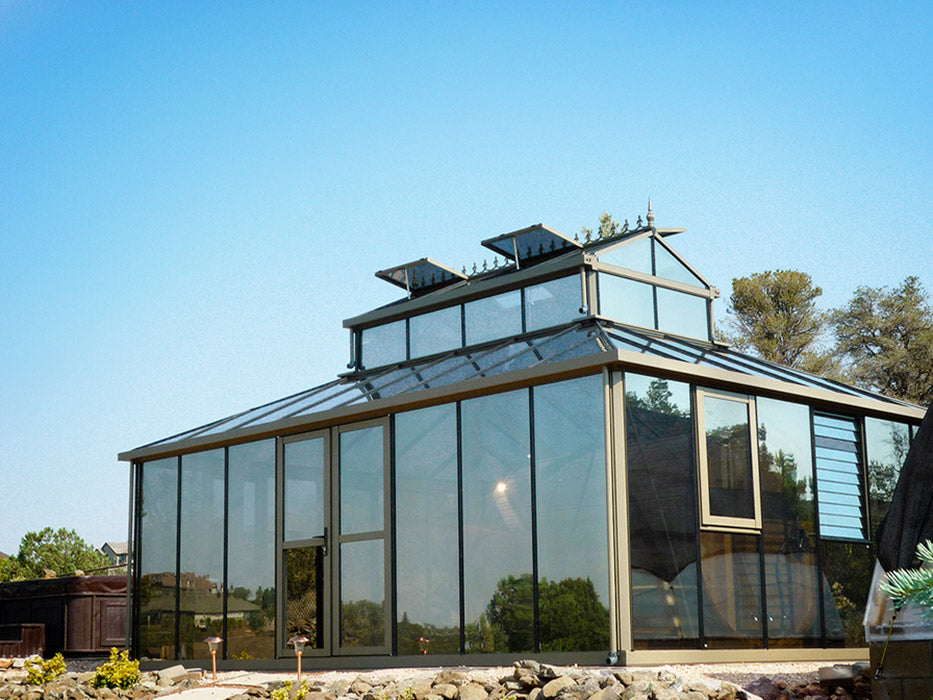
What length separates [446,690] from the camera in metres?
8.62

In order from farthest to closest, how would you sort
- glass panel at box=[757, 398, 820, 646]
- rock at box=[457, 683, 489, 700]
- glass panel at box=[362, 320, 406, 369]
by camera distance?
1. glass panel at box=[362, 320, 406, 369]
2. glass panel at box=[757, 398, 820, 646]
3. rock at box=[457, 683, 489, 700]

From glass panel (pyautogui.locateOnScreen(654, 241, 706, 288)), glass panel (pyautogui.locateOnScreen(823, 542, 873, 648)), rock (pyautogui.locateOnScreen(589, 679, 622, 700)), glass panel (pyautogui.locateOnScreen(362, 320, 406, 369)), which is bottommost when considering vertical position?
rock (pyautogui.locateOnScreen(589, 679, 622, 700))

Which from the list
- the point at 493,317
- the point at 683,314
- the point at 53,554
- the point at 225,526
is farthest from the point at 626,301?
the point at 53,554

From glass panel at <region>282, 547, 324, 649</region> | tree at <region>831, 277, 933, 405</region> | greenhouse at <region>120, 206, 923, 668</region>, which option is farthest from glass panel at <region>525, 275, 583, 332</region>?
tree at <region>831, 277, 933, 405</region>

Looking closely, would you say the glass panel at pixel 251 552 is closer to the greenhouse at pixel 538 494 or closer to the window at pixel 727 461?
the greenhouse at pixel 538 494

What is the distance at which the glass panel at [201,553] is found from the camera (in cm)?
1395

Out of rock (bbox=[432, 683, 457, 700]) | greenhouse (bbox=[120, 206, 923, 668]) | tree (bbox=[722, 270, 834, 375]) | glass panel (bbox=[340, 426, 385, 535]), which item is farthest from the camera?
tree (bbox=[722, 270, 834, 375])

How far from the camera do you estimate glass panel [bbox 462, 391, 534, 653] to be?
1083 cm

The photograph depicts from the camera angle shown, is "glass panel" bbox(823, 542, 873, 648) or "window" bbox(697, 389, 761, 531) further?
"glass panel" bbox(823, 542, 873, 648)

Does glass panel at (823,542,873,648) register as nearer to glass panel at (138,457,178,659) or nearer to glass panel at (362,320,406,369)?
glass panel at (362,320,406,369)

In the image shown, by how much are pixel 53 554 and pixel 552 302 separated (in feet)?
99.7

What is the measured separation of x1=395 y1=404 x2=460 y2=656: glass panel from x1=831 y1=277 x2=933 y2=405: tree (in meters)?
17.4

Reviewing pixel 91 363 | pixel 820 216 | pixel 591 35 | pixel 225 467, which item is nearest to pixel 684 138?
pixel 591 35

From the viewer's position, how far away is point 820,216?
18484 mm
